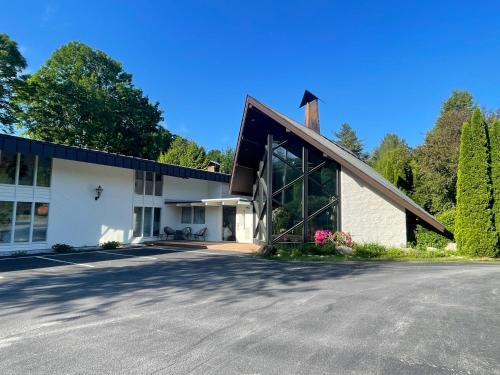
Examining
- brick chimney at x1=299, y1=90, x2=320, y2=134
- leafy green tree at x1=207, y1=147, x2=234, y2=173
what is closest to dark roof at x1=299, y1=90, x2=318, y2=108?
brick chimney at x1=299, y1=90, x2=320, y2=134

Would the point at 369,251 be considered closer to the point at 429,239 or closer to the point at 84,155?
the point at 429,239

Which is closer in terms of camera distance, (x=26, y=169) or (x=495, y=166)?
(x=495, y=166)

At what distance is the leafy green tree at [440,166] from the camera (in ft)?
62.0

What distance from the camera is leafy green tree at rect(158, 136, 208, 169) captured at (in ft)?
115

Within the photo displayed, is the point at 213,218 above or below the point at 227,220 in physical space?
above

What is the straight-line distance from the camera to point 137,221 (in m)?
19.2

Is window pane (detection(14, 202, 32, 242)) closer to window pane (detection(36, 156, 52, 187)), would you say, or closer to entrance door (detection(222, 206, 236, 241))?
window pane (detection(36, 156, 52, 187))

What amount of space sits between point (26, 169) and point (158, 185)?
717 centimetres

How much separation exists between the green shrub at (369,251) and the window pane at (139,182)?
1238 cm

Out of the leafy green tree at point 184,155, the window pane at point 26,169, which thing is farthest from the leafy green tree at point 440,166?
the leafy green tree at point 184,155

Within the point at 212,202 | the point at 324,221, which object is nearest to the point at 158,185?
the point at 212,202

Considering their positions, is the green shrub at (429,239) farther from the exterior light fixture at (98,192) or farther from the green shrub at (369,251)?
the exterior light fixture at (98,192)

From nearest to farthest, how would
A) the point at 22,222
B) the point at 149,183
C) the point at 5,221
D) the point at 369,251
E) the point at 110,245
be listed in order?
the point at 369,251
the point at 5,221
the point at 22,222
the point at 110,245
the point at 149,183

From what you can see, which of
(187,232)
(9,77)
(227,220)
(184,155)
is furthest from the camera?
(184,155)
